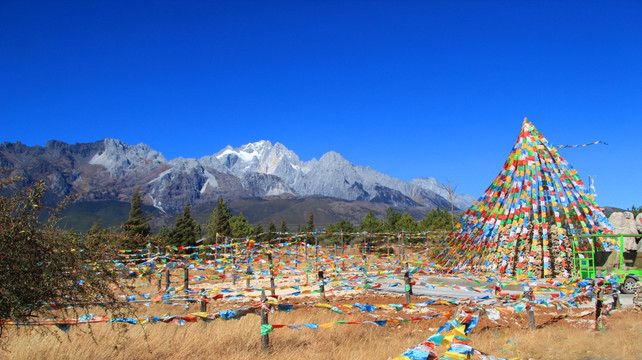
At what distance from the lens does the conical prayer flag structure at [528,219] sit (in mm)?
19766

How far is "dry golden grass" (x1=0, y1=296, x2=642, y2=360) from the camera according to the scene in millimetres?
7316

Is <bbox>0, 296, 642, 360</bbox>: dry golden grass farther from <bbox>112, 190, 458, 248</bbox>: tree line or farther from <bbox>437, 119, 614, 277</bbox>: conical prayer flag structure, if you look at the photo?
<bbox>112, 190, 458, 248</bbox>: tree line

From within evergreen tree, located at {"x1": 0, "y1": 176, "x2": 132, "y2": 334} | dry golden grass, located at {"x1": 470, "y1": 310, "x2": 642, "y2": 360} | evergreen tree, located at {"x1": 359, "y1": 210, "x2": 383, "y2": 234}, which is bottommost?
dry golden grass, located at {"x1": 470, "y1": 310, "x2": 642, "y2": 360}

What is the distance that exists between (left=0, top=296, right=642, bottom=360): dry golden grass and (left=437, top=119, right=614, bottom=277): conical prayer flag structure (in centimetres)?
959

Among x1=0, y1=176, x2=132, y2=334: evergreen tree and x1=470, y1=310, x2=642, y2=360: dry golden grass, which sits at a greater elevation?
x1=0, y1=176, x2=132, y2=334: evergreen tree

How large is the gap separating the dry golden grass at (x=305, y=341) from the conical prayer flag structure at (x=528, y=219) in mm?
9591

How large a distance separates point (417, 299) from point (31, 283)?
11.7 metres

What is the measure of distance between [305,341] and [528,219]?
15250 millimetres

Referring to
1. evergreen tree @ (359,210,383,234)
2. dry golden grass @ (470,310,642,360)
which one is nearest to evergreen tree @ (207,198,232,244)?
evergreen tree @ (359,210,383,234)

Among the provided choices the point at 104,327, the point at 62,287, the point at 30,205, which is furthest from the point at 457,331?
the point at 104,327

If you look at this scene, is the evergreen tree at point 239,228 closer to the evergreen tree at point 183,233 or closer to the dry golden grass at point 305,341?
the evergreen tree at point 183,233

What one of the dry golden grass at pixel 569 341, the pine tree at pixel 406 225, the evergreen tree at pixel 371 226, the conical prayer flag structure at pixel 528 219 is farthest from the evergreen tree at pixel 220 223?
the dry golden grass at pixel 569 341

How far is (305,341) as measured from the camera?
8.43 m

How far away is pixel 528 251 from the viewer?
20.1m
